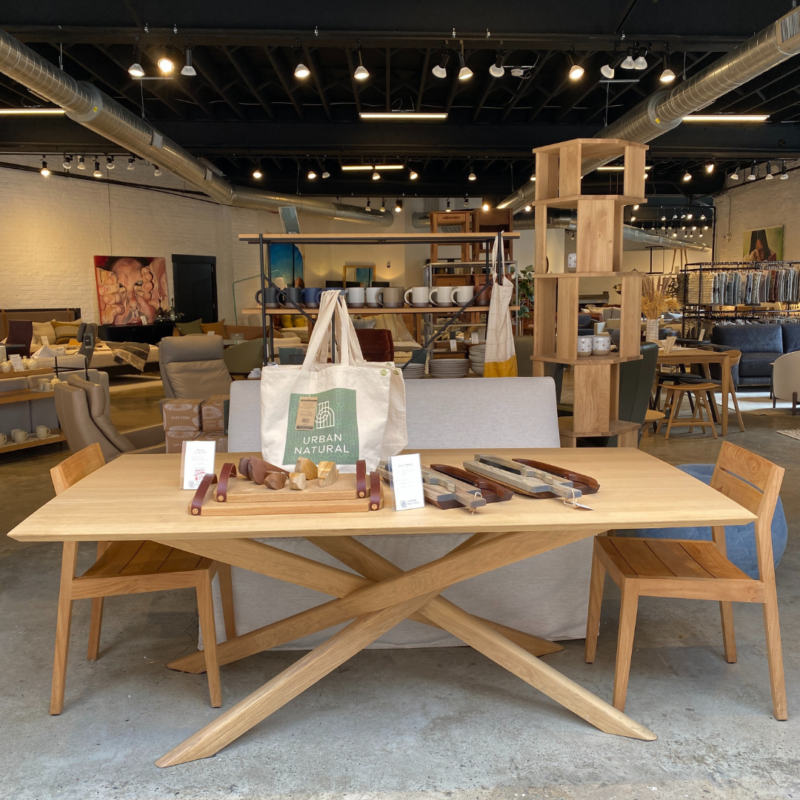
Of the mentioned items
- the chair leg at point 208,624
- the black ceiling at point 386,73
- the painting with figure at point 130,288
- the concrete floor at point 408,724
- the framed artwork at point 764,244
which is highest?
the black ceiling at point 386,73

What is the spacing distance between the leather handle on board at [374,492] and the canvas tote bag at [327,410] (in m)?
0.19

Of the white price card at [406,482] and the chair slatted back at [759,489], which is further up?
the white price card at [406,482]

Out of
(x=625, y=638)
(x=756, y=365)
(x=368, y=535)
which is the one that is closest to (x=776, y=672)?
(x=625, y=638)

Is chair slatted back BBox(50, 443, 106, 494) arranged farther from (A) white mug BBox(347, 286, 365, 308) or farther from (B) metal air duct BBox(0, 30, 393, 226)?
(B) metal air duct BBox(0, 30, 393, 226)

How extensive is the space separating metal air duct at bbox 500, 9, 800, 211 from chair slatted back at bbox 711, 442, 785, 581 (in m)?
4.25

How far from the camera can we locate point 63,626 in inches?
87.3

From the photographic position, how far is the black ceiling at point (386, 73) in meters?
5.95

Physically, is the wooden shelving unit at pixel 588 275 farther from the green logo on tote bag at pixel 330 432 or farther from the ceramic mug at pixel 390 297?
the green logo on tote bag at pixel 330 432

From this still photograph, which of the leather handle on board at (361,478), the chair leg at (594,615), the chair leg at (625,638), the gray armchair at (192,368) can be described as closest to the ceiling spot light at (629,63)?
the gray armchair at (192,368)

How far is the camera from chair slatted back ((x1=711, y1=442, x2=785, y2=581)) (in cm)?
208

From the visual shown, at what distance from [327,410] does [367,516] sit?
1.44 ft

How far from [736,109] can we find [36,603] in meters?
10.1

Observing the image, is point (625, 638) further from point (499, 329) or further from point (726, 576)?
point (499, 329)

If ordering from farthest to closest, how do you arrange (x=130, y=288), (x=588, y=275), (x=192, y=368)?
(x=130, y=288) → (x=192, y=368) → (x=588, y=275)
